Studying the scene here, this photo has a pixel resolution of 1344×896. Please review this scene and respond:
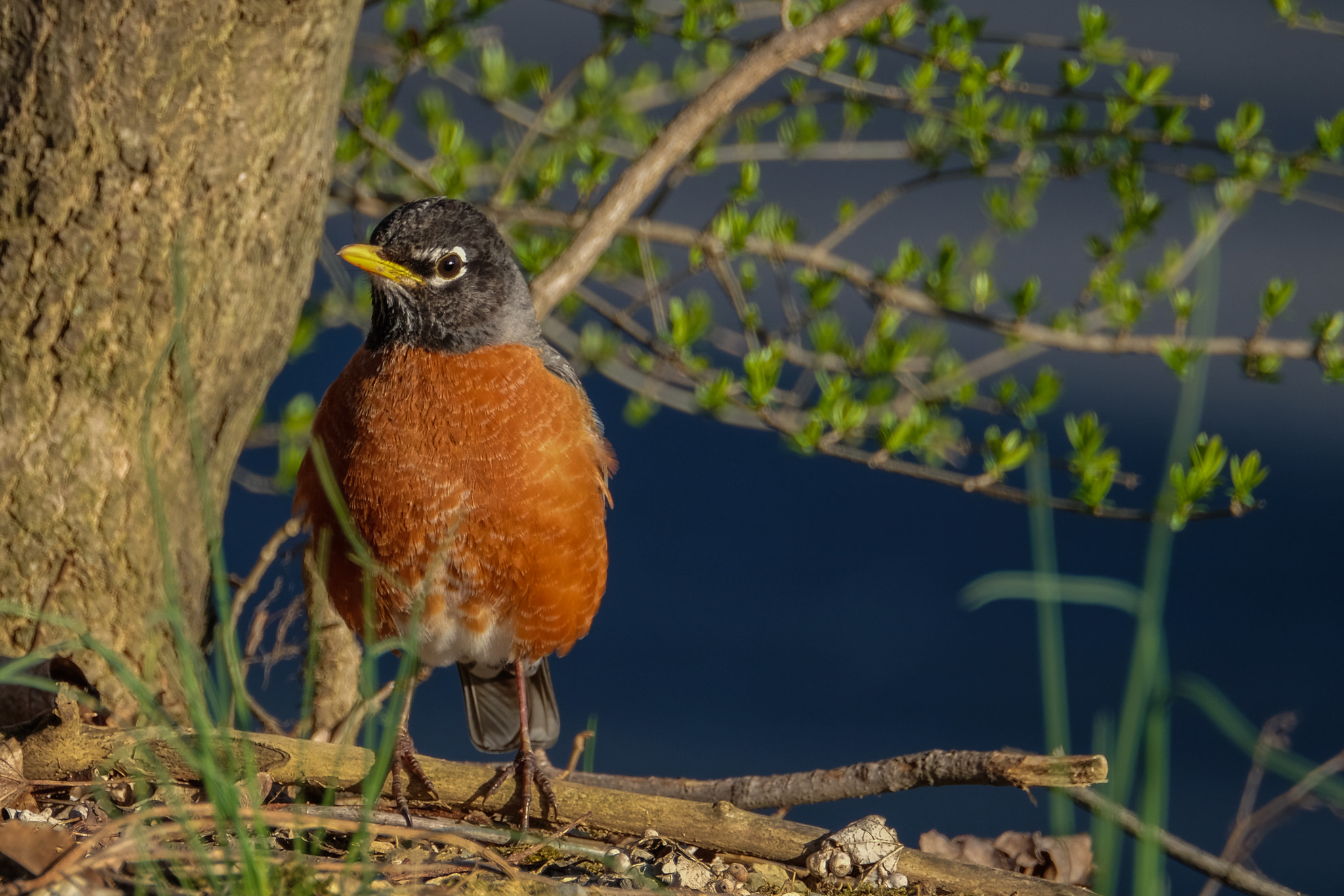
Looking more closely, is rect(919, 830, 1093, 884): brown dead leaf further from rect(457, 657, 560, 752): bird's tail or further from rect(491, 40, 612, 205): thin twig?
rect(491, 40, 612, 205): thin twig

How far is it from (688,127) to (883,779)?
4.70 ft

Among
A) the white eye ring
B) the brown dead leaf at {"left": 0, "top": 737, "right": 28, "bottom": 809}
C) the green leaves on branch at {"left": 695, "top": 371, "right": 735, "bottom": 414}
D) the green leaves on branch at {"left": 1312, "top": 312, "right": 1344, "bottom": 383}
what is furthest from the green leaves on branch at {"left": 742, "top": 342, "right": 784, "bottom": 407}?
the brown dead leaf at {"left": 0, "top": 737, "right": 28, "bottom": 809}

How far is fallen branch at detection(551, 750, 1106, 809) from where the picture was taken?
171cm

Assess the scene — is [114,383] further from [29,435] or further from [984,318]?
[984,318]

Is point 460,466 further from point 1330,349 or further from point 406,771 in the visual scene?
point 1330,349

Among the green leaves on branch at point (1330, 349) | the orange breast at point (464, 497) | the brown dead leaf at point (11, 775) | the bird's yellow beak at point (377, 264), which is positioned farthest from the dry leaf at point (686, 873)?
the green leaves on branch at point (1330, 349)

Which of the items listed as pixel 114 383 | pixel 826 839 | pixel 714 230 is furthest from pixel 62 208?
pixel 826 839

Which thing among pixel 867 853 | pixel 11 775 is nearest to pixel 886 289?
pixel 867 853

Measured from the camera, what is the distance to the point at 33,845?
1404mm

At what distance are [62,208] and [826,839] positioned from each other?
176cm

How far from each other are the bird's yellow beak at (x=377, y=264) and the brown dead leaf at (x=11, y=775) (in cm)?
102

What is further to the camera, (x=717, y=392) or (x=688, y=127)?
(x=717, y=392)

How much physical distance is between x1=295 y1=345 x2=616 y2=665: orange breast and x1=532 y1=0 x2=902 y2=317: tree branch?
0.97 ft

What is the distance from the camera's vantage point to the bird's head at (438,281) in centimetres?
239
